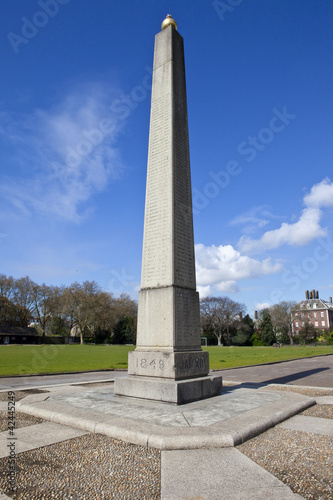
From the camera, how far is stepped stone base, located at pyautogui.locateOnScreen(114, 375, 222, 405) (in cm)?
715

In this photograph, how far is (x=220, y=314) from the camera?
78.1m

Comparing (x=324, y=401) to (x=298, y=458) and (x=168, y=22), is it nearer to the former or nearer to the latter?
(x=298, y=458)

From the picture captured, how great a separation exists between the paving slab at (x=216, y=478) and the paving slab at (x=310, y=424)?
2.00m

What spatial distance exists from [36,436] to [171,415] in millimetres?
2328

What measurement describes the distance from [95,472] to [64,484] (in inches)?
16.4

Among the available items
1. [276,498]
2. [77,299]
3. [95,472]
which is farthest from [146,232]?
[77,299]

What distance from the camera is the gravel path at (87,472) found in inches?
135

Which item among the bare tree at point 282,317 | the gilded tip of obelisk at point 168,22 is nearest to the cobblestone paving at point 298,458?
the gilded tip of obelisk at point 168,22

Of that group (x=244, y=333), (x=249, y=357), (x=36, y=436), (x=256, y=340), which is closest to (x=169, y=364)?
(x=36, y=436)

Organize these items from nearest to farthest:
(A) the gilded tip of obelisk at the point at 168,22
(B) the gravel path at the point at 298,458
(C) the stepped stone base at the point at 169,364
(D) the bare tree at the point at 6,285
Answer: (B) the gravel path at the point at 298,458, (C) the stepped stone base at the point at 169,364, (A) the gilded tip of obelisk at the point at 168,22, (D) the bare tree at the point at 6,285

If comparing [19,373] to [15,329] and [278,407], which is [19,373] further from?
[15,329]

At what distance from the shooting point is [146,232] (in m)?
9.26

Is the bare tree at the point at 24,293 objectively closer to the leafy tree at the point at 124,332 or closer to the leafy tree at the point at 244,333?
the leafy tree at the point at 124,332

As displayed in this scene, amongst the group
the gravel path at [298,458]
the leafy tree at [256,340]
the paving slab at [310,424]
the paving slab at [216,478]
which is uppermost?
the paving slab at [216,478]
